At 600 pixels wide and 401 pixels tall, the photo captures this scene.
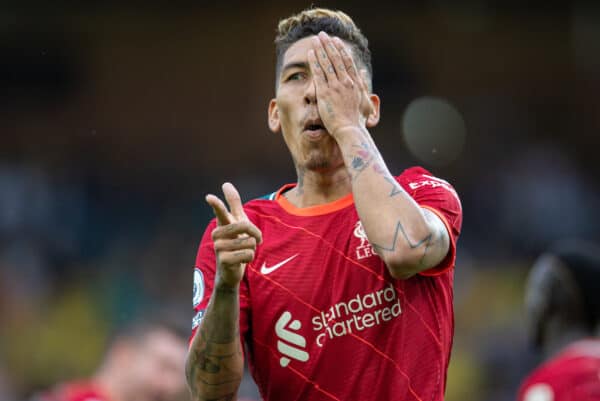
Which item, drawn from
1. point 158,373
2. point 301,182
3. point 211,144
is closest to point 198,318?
point 301,182

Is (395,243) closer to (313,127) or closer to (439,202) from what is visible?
(439,202)

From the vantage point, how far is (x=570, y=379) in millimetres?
2998

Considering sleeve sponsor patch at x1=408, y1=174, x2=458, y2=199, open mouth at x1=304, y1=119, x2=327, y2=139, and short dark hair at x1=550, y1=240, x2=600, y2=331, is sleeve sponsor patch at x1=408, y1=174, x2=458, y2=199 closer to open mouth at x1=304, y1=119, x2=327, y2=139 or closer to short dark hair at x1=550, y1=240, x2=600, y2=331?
open mouth at x1=304, y1=119, x2=327, y2=139

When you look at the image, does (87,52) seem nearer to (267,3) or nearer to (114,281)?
(267,3)

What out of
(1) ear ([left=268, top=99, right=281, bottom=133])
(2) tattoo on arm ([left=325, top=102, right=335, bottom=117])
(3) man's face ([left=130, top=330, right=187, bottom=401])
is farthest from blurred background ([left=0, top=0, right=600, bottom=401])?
(2) tattoo on arm ([left=325, top=102, right=335, bottom=117])

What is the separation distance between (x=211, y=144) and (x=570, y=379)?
10472 mm

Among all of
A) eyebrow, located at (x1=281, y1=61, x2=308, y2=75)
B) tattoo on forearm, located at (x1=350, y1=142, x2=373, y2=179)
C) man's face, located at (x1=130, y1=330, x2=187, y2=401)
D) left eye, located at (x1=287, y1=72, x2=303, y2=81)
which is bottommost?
man's face, located at (x1=130, y1=330, x2=187, y2=401)

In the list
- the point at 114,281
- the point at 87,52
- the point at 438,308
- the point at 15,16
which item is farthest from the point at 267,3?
the point at 438,308

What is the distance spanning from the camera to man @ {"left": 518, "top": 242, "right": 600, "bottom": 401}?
300 centimetres

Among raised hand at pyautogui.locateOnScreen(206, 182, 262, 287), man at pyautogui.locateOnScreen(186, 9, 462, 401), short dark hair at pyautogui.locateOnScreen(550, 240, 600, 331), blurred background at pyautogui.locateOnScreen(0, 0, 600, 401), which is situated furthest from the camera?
blurred background at pyautogui.locateOnScreen(0, 0, 600, 401)

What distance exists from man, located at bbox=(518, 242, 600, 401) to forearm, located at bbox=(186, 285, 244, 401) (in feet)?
3.39

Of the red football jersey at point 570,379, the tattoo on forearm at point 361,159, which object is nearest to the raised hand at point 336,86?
the tattoo on forearm at point 361,159

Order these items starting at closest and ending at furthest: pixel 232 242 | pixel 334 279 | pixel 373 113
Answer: pixel 232 242 → pixel 334 279 → pixel 373 113

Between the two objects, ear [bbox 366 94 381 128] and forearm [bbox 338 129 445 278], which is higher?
ear [bbox 366 94 381 128]
